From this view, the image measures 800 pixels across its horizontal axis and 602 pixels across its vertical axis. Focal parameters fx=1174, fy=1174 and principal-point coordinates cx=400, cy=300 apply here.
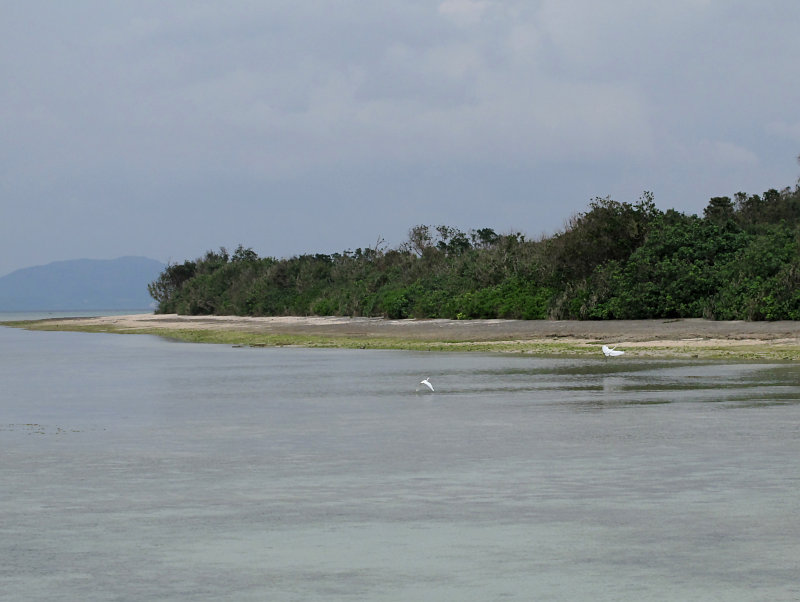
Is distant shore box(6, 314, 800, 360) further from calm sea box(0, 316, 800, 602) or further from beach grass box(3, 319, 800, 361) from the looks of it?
calm sea box(0, 316, 800, 602)

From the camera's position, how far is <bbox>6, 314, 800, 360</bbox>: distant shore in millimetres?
→ 29981

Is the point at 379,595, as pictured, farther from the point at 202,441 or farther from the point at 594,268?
the point at 594,268

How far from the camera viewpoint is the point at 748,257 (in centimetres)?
3881

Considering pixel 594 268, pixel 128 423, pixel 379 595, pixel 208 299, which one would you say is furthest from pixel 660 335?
pixel 208 299

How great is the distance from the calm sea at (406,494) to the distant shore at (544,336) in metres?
10.7

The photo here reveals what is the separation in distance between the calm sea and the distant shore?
10.7 m

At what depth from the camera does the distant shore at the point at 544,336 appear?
30.0 metres

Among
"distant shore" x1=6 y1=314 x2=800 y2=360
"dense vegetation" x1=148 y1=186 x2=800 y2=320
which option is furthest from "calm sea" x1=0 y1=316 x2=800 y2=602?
"dense vegetation" x1=148 y1=186 x2=800 y2=320

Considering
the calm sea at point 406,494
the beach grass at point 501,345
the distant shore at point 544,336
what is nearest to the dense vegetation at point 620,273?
the distant shore at point 544,336

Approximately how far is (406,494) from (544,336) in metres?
27.2

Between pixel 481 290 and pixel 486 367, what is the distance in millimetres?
22093

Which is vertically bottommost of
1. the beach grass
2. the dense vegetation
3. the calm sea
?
the calm sea

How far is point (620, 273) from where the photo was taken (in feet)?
137

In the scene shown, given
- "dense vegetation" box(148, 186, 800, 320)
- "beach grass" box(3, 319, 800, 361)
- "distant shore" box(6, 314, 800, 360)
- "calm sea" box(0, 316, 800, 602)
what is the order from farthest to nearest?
"dense vegetation" box(148, 186, 800, 320) → "distant shore" box(6, 314, 800, 360) → "beach grass" box(3, 319, 800, 361) → "calm sea" box(0, 316, 800, 602)
